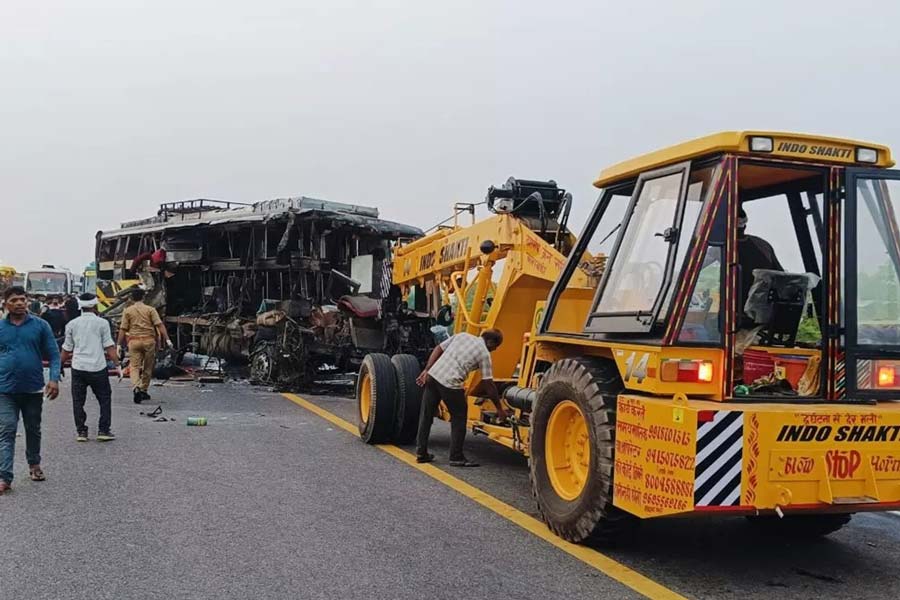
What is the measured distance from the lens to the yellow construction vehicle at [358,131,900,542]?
4.64m

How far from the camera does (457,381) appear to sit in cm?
819

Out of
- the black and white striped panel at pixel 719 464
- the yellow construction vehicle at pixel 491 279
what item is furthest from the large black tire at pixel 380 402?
the black and white striped panel at pixel 719 464

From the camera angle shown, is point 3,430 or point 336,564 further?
point 3,430

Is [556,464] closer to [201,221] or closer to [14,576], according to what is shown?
[14,576]

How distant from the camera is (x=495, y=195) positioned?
832 cm

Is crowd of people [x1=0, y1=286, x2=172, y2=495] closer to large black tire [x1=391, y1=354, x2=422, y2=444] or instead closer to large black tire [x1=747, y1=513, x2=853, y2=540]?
large black tire [x1=391, y1=354, x2=422, y2=444]

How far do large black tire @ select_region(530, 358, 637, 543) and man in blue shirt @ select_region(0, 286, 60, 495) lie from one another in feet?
14.8

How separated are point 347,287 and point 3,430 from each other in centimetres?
998

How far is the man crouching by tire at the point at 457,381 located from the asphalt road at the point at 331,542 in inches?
12.9

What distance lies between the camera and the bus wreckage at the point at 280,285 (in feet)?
46.0

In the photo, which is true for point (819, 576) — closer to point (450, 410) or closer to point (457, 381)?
point (457, 381)

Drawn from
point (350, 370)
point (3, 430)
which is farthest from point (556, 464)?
point (350, 370)

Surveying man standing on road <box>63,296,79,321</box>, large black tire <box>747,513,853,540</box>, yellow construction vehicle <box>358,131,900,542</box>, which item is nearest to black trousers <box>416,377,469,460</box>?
yellow construction vehicle <box>358,131,900,542</box>

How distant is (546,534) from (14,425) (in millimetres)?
4620
